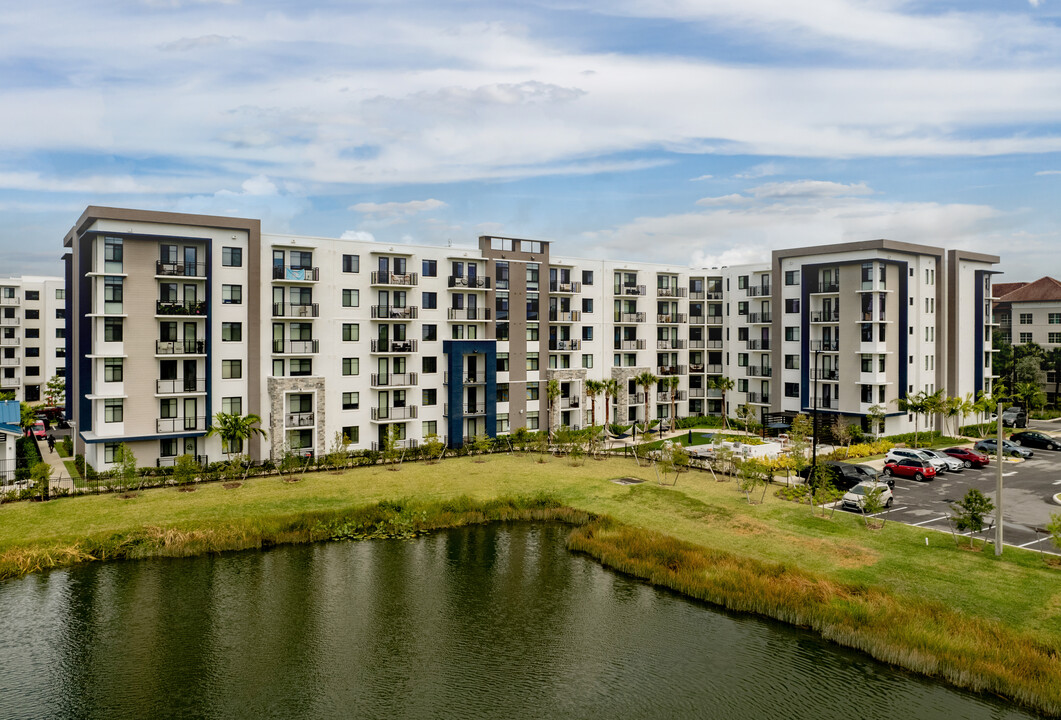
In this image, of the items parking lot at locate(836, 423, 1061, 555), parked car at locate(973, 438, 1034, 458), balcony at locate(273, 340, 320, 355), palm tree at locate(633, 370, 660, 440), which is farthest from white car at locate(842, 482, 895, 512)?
balcony at locate(273, 340, 320, 355)

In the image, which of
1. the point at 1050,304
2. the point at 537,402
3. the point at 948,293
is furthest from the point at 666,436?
the point at 1050,304

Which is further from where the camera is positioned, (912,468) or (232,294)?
(232,294)

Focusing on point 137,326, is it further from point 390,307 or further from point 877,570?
point 877,570

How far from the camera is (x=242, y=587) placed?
95.4 ft

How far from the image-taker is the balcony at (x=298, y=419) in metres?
51.0

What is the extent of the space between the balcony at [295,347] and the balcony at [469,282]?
12389 mm

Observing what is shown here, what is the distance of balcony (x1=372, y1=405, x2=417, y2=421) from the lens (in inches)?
2174

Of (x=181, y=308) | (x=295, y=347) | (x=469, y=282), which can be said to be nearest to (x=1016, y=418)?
(x=469, y=282)

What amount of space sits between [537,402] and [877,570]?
127 feet

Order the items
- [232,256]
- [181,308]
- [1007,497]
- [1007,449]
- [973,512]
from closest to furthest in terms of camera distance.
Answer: [973,512]
[1007,497]
[181,308]
[232,256]
[1007,449]

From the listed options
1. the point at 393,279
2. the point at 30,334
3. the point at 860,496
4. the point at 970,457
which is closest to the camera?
the point at 860,496

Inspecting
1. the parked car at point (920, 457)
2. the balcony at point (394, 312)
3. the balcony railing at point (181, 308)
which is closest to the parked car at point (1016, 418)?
the parked car at point (920, 457)

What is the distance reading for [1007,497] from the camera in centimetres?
4131

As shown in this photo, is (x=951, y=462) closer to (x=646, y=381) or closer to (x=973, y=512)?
(x=973, y=512)
